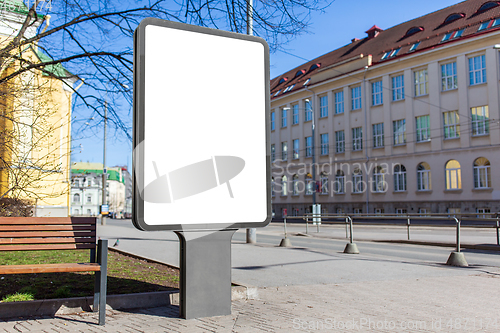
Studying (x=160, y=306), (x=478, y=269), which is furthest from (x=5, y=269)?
(x=478, y=269)

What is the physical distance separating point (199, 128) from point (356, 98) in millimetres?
42270

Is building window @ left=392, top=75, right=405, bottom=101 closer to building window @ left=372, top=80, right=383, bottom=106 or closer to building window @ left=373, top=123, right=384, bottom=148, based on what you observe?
building window @ left=372, top=80, right=383, bottom=106

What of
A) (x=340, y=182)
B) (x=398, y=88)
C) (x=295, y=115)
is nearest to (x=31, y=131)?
(x=398, y=88)

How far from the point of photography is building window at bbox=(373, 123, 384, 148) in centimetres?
4166

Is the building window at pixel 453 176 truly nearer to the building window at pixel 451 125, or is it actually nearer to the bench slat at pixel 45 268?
the building window at pixel 451 125

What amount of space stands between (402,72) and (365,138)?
7019mm

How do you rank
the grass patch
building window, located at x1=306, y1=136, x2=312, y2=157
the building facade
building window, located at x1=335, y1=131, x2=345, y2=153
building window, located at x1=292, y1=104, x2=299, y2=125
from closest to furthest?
1. the grass patch
2. the building facade
3. building window, located at x1=335, y1=131, x2=345, y2=153
4. building window, located at x1=306, y1=136, x2=312, y2=157
5. building window, located at x1=292, y1=104, x2=299, y2=125

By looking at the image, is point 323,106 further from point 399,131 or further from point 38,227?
point 38,227

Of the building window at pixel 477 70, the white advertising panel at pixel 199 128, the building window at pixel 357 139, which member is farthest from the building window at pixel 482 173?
the white advertising panel at pixel 199 128

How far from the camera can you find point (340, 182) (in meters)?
45.6

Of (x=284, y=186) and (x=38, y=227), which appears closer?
(x=38, y=227)

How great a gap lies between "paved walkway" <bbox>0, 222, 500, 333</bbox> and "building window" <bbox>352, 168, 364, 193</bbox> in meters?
34.7

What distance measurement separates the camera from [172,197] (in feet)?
14.8

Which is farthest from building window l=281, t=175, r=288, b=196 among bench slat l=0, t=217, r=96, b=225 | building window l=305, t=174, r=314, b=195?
bench slat l=0, t=217, r=96, b=225
